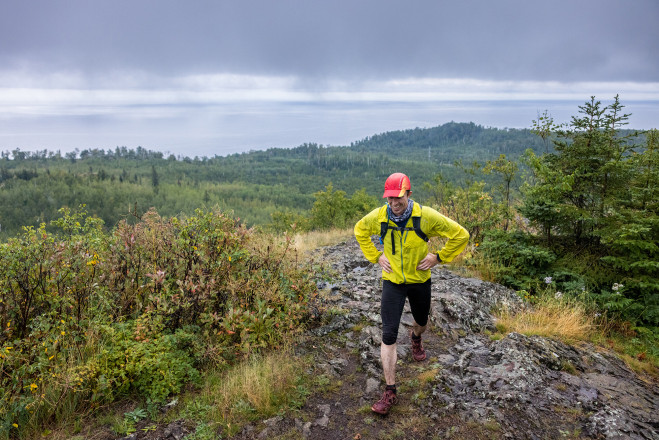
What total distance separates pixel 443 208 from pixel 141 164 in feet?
646

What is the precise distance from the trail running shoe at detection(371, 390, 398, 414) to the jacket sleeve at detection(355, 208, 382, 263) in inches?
52.2

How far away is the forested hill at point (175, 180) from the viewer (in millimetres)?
104062

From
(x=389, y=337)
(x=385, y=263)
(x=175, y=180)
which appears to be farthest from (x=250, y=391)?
(x=175, y=180)

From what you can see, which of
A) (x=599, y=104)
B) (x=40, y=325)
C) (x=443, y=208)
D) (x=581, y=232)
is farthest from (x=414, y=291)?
(x=443, y=208)

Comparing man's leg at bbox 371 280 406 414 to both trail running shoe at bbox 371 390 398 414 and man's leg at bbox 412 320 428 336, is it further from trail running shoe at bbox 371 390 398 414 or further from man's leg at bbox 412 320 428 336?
man's leg at bbox 412 320 428 336

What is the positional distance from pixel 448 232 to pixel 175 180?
164 meters

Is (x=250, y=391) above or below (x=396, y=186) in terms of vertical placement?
below

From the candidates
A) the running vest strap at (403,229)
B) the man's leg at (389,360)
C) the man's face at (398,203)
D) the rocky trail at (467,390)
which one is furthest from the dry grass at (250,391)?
the man's face at (398,203)

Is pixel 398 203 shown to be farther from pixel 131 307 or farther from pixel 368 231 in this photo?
pixel 131 307

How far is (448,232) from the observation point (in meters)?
3.69

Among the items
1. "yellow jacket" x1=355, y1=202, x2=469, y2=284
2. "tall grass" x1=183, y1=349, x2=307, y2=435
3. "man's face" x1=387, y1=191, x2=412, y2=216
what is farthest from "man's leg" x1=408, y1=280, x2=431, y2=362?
"tall grass" x1=183, y1=349, x2=307, y2=435

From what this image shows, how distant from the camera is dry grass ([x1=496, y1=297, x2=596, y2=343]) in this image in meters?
4.91

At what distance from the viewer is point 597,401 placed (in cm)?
352

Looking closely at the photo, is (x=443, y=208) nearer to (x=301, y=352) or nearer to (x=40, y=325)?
(x=301, y=352)
